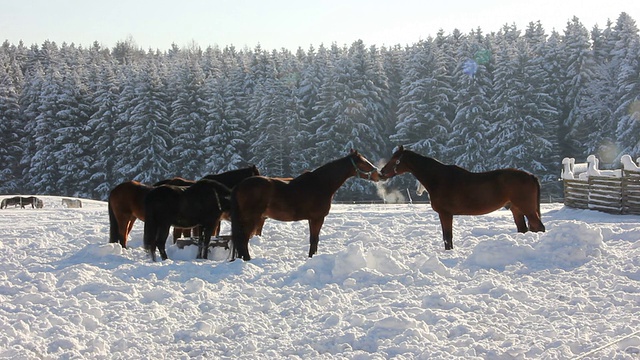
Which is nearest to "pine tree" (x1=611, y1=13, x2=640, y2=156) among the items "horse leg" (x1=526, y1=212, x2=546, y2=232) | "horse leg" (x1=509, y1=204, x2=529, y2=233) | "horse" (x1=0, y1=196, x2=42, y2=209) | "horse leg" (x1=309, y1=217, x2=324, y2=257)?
"horse leg" (x1=509, y1=204, x2=529, y2=233)

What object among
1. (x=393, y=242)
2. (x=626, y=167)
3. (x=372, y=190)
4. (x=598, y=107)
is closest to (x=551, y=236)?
(x=393, y=242)

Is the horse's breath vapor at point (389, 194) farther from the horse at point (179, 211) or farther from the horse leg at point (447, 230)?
the horse at point (179, 211)

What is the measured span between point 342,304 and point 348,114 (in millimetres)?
44578

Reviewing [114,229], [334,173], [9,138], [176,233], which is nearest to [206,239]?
[176,233]

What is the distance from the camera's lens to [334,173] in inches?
502

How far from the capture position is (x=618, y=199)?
833 inches

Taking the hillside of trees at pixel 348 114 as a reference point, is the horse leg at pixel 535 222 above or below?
below

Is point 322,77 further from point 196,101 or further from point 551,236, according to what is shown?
point 551,236

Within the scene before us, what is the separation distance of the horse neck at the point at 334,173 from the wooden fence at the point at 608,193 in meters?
12.5

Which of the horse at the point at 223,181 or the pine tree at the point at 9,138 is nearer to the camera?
the horse at the point at 223,181

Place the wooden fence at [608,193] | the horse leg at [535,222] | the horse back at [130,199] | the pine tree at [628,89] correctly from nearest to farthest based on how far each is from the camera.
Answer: the horse leg at [535,222]
the horse back at [130,199]
the wooden fence at [608,193]
the pine tree at [628,89]

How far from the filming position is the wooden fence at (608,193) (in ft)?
68.4

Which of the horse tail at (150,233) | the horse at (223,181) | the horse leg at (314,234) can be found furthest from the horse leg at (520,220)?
the horse tail at (150,233)

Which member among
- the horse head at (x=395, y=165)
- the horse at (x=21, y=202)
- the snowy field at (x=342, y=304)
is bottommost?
the snowy field at (x=342, y=304)
